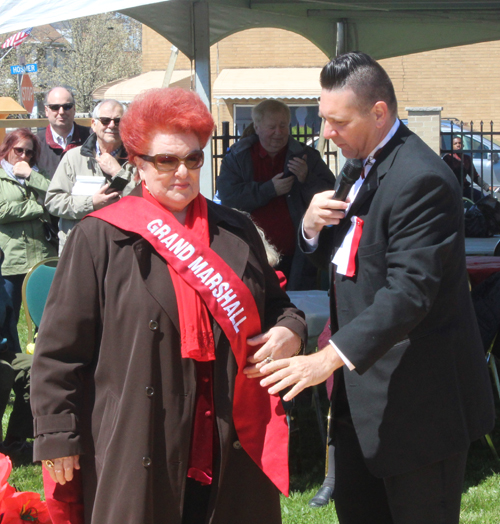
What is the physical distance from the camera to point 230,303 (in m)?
1.97

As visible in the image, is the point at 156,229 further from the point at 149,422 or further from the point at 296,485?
the point at 296,485

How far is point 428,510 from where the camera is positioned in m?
1.99

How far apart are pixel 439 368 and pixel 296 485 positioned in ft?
6.98

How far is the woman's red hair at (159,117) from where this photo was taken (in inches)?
77.5

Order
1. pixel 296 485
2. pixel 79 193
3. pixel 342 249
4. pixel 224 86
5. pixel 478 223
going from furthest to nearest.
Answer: pixel 224 86 → pixel 478 223 → pixel 79 193 → pixel 296 485 → pixel 342 249

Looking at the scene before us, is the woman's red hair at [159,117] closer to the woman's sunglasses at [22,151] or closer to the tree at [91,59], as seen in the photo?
the woman's sunglasses at [22,151]

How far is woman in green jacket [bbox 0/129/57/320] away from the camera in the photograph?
5281 millimetres

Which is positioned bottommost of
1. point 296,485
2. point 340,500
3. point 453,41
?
point 296,485

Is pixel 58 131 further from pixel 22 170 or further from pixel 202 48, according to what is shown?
pixel 202 48

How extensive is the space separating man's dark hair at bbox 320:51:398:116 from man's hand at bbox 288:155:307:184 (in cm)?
293

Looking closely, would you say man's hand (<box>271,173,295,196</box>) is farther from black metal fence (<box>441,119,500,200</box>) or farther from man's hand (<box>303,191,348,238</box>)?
black metal fence (<box>441,119,500,200</box>)

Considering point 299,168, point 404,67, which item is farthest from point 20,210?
point 404,67

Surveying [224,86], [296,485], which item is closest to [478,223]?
[296,485]

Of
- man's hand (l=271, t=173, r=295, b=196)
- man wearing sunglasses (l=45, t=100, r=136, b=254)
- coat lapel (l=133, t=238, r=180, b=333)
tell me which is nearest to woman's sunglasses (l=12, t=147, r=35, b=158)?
man wearing sunglasses (l=45, t=100, r=136, b=254)
